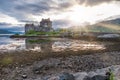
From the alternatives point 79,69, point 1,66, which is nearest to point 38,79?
point 79,69

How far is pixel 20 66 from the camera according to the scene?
3222cm

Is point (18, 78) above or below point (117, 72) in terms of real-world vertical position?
below

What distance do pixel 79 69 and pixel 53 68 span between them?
3.41 m

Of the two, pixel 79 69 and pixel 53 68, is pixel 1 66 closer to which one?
pixel 53 68

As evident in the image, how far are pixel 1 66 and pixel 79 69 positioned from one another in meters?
11.0

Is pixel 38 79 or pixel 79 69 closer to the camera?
pixel 38 79

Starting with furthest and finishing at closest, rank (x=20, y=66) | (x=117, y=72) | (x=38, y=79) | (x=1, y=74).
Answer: (x=20, y=66) < (x=1, y=74) < (x=38, y=79) < (x=117, y=72)

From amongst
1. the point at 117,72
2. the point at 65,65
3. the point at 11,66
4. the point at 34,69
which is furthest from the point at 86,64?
the point at 117,72

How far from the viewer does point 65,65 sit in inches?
1273

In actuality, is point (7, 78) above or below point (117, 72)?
below

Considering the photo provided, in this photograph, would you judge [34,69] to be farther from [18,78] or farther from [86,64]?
[86,64]

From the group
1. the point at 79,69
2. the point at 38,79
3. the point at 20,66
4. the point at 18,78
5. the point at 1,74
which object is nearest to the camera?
the point at 38,79

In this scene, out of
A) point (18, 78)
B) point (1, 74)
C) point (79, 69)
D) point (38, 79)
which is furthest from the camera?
point (79, 69)

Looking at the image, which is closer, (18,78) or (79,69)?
(18,78)
